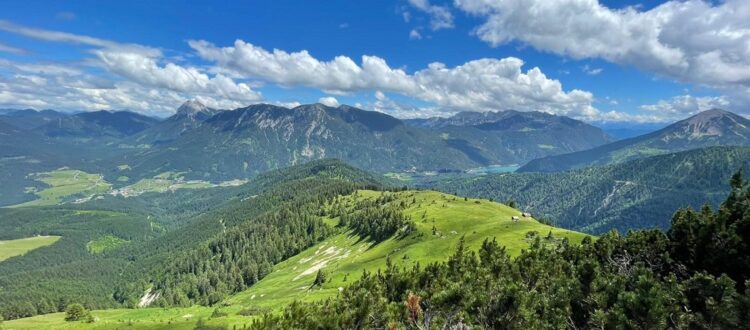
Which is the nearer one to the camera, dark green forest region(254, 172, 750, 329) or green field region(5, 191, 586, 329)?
dark green forest region(254, 172, 750, 329)

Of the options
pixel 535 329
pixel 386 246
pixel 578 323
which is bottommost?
pixel 386 246

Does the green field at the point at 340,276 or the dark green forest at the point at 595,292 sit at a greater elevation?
the dark green forest at the point at 595,292

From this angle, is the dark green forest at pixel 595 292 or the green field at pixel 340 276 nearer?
the dark green forest at pixel 595 292

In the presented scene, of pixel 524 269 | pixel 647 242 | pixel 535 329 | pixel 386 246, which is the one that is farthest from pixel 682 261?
pixel 386 246

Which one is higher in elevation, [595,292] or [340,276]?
[595,292]

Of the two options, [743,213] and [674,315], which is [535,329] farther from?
[743,213]

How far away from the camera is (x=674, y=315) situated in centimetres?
3500

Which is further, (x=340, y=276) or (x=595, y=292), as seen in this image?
(x=340, y=276)

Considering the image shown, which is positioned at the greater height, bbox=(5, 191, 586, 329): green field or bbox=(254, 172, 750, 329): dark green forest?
bbox=(254, 172, 750, 329): dark green forest

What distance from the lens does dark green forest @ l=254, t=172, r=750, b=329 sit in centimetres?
3300

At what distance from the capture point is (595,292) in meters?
41.6

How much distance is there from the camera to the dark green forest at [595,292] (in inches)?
1299

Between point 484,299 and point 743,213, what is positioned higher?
point 743,213

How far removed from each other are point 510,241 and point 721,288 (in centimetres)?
12143
